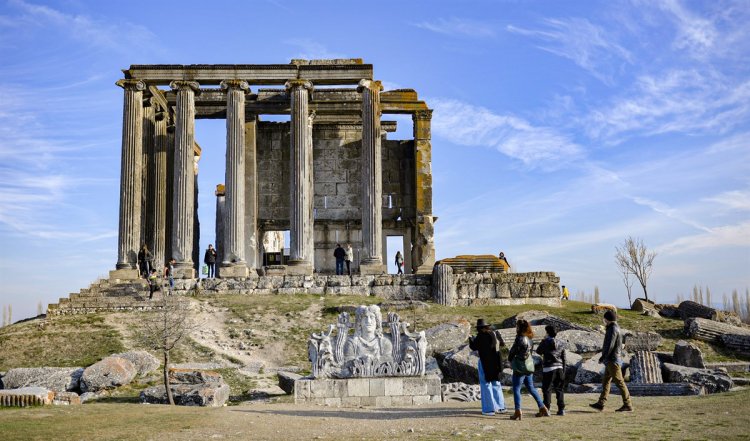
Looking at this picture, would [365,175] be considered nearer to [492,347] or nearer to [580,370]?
[580,370]

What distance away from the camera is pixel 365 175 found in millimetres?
40375

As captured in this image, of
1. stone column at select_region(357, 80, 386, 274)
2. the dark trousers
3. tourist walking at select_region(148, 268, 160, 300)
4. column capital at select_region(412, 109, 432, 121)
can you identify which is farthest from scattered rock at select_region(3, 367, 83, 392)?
column capital at select_region(412, 109, 432, 121)

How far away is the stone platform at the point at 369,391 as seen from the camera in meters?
17.9

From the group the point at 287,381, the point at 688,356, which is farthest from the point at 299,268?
the point at 688,356

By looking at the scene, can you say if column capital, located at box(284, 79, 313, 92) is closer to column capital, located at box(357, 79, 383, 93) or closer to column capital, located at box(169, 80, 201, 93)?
column capital, located at box(357, 79, 383, 93)

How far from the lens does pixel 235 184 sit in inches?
1572

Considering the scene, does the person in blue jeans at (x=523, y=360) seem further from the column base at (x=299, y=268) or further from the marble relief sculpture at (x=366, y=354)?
the column base at (x=299, y=268)

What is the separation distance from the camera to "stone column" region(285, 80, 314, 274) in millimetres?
39312

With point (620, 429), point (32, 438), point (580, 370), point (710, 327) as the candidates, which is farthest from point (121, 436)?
point (710, 327)

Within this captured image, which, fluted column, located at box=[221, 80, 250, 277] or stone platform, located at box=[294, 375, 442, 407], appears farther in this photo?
fluted column, located at box=[221, 80, 250, 277]

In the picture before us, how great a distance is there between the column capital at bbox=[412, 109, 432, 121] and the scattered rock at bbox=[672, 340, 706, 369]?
2349cm

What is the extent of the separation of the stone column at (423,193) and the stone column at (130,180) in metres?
14.0

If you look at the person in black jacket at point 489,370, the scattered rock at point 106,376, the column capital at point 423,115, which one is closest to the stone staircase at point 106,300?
the scattered rock at point 106,376

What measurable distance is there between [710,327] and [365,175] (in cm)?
1793
